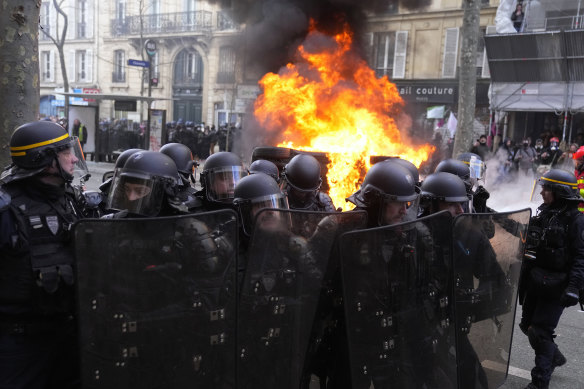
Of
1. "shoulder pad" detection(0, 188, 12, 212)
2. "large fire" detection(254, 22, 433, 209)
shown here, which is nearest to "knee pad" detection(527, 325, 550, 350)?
"shoulder pad" detection(0, 188, 12, 212)

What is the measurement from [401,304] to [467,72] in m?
11.1

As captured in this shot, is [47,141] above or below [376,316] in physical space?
above

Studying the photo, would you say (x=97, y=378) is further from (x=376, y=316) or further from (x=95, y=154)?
(x=95, y=154)

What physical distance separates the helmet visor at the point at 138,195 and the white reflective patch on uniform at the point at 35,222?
61cm

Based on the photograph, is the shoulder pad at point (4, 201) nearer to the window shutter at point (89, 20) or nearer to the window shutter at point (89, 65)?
the window shutter at point (89, 65)

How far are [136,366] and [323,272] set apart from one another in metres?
0.92

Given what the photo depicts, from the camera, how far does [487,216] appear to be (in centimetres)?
287

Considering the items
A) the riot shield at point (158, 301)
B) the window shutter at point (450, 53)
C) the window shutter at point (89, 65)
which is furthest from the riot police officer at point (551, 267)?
the window shutter at point (89, 65)

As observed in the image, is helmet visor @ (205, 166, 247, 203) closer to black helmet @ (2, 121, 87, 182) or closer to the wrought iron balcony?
black helmet @ (2, 121, 87, 182)

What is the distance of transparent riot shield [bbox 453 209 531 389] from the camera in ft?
9.16

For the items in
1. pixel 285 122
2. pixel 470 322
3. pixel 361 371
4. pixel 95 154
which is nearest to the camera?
pixel 361 371

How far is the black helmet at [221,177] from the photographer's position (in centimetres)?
376

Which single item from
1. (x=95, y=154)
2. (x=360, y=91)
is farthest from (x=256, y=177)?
(x=95, y=154)

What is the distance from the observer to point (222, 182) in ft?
12.7
